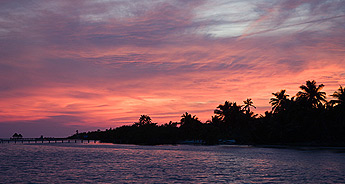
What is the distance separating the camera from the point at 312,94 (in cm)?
10106

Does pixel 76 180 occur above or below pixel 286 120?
below

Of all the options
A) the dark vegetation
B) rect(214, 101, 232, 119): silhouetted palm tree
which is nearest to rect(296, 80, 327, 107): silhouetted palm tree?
the dark vegetation

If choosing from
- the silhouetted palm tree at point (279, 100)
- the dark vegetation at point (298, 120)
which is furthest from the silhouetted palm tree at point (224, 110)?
the silhouetted palm tree at point (279, 100)

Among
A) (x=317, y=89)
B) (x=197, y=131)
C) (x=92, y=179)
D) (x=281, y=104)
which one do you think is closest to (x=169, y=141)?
(x=197, y=131)

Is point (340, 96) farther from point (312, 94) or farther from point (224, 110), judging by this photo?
point (224, 110)

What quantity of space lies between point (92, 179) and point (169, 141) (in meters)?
159

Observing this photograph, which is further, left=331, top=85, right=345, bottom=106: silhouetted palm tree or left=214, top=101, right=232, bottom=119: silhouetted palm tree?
left=214, top=101, right=232, bottom=119: silhouetted palm tree

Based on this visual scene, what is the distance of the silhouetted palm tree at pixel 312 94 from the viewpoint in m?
100

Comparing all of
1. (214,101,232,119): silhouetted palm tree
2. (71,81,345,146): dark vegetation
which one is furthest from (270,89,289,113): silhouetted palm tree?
(214,101,232,119): silhouetted palm tree

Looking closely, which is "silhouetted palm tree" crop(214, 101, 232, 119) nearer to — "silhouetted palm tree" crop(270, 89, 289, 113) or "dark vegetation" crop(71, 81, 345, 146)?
"dark vegetation" crop(71, 81, 345, 146)

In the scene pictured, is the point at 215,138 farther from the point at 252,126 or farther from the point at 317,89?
the point at 317,89

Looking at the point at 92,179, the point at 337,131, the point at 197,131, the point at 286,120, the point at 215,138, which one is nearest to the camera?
the point at 92,179

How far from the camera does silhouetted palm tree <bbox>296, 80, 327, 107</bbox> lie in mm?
100312

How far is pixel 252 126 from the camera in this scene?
438ft
